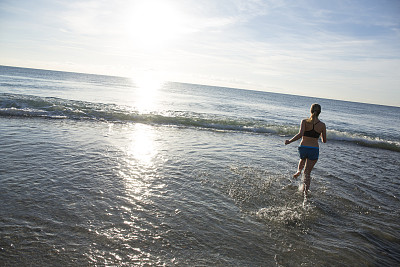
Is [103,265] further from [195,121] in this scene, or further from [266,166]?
[195,121]

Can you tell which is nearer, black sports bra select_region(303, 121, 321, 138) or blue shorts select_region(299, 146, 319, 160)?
black sports bra select_region(303, 121, 321, 138)

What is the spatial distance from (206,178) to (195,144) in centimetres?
417

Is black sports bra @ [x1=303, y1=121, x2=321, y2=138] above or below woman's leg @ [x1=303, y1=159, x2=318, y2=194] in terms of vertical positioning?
above

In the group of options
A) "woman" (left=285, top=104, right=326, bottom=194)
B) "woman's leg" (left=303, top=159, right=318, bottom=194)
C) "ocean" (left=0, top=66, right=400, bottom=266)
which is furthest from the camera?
"woman's leg" (left=303, top=159, right=318, bottom=194)

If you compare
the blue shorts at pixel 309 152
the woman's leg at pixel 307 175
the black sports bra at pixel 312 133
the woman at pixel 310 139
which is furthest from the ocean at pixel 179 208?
the black sports bra at pixel 312 133

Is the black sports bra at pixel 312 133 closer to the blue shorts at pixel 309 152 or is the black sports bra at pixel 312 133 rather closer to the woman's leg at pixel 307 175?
the blue shorts at pixel 309 152

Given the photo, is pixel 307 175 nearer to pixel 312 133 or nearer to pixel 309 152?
pixel 309 152

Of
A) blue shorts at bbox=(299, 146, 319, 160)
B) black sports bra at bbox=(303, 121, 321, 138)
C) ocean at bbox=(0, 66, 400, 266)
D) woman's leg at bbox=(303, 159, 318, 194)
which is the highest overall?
black sports bra at bbox=(303, 121, 321, 138)

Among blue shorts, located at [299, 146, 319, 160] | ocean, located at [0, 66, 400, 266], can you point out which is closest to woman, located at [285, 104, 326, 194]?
blue shorts, located at [299, 146, 319, 160]

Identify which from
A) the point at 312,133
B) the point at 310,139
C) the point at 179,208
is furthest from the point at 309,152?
the point at 179,208

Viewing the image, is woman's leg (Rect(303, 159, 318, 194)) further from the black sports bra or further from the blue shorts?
the black sports bra

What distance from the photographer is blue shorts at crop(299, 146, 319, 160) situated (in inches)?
230

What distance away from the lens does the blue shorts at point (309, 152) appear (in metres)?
5.85

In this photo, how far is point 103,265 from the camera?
9.50 ft
